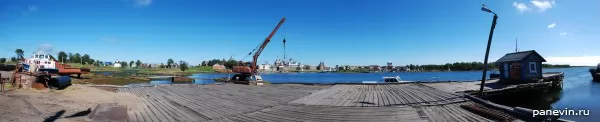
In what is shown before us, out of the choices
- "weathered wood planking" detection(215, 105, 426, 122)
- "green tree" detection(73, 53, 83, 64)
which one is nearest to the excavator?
"weathered wood planking" detection(215, 105, 426, 122)

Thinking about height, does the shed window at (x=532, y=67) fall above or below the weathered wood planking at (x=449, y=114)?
above

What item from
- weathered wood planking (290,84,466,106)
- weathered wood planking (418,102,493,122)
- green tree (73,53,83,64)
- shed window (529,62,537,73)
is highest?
green tree (73,53,83,64)

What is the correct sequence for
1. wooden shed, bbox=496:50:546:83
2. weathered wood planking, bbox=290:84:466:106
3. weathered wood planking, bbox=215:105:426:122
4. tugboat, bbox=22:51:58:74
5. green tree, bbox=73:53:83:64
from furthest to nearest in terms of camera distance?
green tree, bbox=73:53:83:64 → tugboat, bbox=22:51:58:74 → wooden shed, bbox=496:50:546:83 → weathered wood planking, bbox=290:84:466:106 → weathered wood planking, bbox=215:105:426:122

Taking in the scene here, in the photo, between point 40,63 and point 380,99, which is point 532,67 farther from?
point 40,63

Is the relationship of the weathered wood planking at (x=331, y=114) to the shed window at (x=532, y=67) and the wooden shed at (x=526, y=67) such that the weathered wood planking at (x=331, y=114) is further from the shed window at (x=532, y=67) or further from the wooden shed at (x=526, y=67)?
the shed window at (x=532, y=67)

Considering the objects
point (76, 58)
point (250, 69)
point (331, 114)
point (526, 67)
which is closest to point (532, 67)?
point (526, 67)

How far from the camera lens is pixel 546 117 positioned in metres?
9.12

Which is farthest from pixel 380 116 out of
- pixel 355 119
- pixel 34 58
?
pixel 34 58

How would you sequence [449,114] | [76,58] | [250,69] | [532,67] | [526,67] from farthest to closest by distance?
[76,58]
[250,69]
[532,67]
[526,67]
[449,114]

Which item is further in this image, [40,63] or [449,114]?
[40,63]

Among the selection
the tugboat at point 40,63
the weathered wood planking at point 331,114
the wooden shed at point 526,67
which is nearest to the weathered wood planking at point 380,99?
the weathered wood planking at point 331,114

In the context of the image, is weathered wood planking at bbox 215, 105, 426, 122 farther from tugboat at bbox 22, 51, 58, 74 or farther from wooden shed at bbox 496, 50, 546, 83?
tugboat at bbox 22, 51, 58, 74

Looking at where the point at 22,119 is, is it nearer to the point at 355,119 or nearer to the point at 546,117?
the point at 355,119

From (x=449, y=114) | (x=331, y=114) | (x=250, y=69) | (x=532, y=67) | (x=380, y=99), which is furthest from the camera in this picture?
(x=250, y=69)
